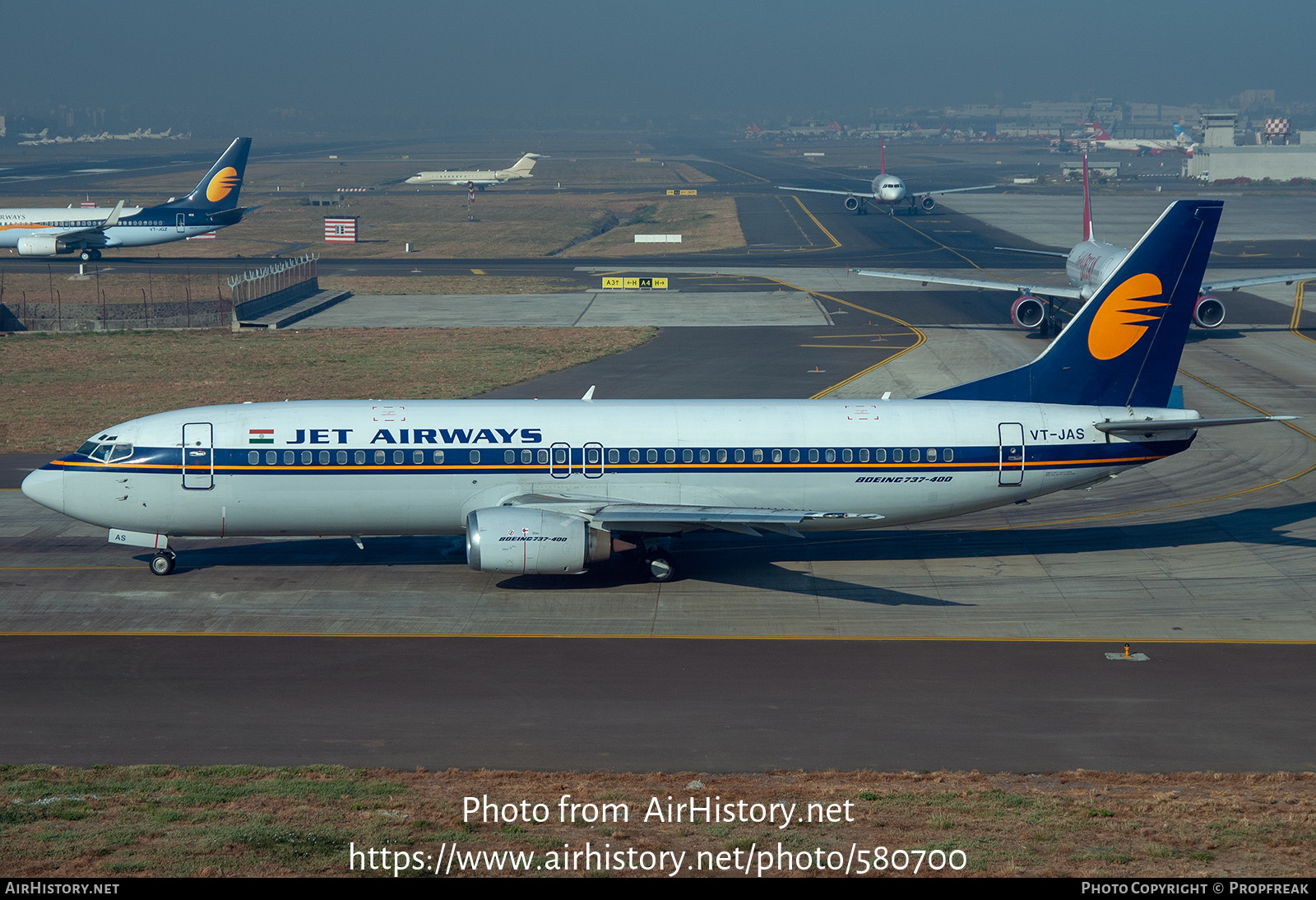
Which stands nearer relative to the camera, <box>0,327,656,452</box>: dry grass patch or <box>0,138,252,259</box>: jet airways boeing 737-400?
<box>0,327,656,452</box>: dry grass patch

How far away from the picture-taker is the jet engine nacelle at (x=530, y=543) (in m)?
30.3

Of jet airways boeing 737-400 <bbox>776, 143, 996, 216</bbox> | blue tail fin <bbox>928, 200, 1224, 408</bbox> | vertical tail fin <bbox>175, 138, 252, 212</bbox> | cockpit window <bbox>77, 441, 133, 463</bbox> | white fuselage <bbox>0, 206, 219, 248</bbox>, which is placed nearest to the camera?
cockpit window <bbox>77, 441, 133, 463</bbox>

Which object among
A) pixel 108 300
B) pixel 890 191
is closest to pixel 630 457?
pixel 108 300

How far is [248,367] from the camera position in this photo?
63.3 m

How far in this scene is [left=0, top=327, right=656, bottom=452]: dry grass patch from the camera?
53.2 meters

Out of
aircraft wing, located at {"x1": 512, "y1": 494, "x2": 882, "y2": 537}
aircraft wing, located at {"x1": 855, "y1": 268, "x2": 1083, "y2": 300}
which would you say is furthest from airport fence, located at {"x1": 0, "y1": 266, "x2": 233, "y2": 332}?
aircraft wing, located at {"x1": 512, "y1": 494, "x2": 882, "y2": 537}

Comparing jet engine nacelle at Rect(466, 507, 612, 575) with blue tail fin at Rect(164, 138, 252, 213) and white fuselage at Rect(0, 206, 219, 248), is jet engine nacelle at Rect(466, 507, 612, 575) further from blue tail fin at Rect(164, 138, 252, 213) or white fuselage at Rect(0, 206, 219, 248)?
blue tail fin at Rect(164, 138, 252, 213)

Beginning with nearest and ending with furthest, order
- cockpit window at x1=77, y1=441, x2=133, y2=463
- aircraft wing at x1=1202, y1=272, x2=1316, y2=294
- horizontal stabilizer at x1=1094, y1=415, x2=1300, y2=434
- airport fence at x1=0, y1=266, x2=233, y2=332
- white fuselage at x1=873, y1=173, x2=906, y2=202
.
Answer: cockpit window at x1=77, y1=441, x2=133, y2=463 → horizontal stabilizer at x1=1094, y1=415, x2=1300, y2=434 → aircraft wing at x1=1202, y1=272, x2=1316, y2=294 → airport fence at x1=0, y1=266, x2=233, y2=332 → white fuselage at x1=873, y1=173, x2=906, y2=202

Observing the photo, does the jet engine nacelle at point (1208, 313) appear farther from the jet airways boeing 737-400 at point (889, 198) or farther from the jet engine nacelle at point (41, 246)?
the jet engine nacelle at point (41, 246)

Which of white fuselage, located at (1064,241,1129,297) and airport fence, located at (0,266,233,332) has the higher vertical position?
white fuselage, located at (1064,241,1129,297)

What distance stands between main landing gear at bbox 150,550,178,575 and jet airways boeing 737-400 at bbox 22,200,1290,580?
96mm

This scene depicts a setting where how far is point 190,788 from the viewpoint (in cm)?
1978

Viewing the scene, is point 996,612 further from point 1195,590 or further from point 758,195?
point 758,195

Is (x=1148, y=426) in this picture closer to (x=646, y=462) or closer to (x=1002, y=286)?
(x=646, y=462)
